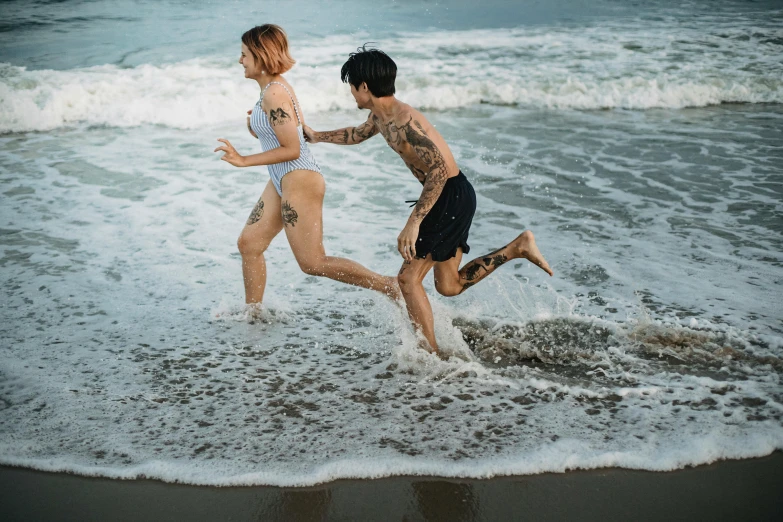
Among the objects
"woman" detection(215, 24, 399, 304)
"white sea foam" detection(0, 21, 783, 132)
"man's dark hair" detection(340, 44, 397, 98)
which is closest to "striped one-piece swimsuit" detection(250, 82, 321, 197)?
"woman" detection(215, 24, 399, 304)

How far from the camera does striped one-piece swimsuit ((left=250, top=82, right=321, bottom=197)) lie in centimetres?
436

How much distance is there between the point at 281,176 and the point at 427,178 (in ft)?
3.70

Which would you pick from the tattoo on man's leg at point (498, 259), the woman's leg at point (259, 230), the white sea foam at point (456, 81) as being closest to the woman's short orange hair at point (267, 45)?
the woman's leg at point (259, 230)

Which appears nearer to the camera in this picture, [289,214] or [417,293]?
[417,293]

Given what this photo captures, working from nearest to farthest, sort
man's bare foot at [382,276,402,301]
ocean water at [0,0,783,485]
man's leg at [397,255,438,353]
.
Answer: ocean water at [0,0,783,485] → man's leg at [397,255,438,353] → man's bare foot at [382,276,402,301]

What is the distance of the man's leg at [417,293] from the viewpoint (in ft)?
13.5

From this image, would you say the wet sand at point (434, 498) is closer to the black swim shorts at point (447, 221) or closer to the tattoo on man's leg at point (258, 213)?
the black swim shorts at point (447, 221)

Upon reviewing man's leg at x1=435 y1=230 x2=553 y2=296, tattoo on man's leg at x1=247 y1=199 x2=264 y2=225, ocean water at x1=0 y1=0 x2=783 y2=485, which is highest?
tattoo on man's leg at x1=247 y1=199 x2=264 y2=225

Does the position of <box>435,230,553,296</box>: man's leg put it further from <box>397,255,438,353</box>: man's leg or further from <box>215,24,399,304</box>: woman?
<box>215,24,399,304</box>: woman

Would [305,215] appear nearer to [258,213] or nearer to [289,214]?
[289,214]

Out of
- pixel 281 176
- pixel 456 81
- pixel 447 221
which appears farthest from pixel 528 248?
pixel 456 81

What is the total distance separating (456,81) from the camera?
48.6 ft

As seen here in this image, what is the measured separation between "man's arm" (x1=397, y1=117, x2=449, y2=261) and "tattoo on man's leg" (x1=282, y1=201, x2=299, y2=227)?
0.94 metres

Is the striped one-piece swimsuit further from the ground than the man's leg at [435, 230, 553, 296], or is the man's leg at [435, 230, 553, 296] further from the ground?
the striped one-piece swimsuit
